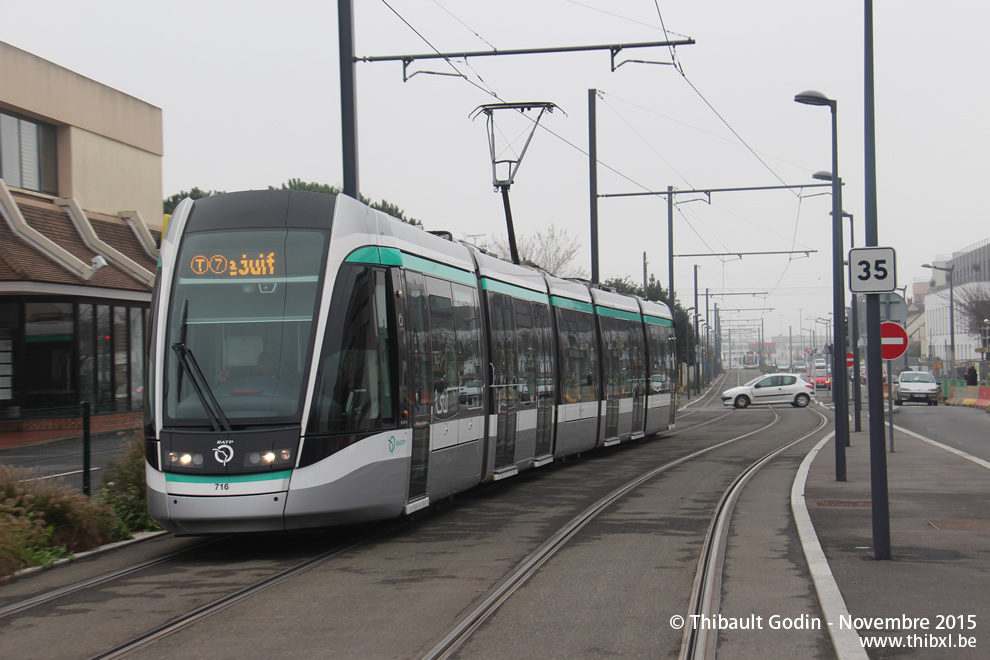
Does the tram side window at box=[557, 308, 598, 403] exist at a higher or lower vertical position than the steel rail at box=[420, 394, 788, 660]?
higher

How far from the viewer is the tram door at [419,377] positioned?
1070cm

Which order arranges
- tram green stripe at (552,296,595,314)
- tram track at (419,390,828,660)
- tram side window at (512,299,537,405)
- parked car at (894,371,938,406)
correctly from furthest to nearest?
parked car at (894,371,938,406)
tram green stripe at (552,296,595,314)
tram side window at (512,299,537,405)
tram track at (419,390,828,660)

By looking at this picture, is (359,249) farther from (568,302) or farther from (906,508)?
(568,302)

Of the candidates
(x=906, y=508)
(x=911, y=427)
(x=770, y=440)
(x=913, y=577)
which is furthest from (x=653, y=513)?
(x=911, y=427)

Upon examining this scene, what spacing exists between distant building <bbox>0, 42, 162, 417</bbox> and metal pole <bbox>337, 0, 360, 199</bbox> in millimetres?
9500

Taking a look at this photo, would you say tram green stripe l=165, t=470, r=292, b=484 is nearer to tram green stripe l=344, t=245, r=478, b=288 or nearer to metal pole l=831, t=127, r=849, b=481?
tram green stripe l=344, t=245, r=478, b=288

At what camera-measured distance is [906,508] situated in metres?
12.3

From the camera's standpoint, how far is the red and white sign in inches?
706

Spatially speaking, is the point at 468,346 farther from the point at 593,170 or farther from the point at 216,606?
the point at 593,170

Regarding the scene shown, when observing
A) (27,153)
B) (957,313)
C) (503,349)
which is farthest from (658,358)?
(957,313)

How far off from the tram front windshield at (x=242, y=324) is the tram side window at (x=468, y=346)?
296 cm

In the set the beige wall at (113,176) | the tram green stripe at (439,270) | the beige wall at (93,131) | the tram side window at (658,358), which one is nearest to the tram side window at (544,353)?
the tram green stripe at (439,270)

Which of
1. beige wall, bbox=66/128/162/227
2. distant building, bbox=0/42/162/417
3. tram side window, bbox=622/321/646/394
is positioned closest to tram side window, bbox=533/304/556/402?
tram side window, bbox=622/321/646/394

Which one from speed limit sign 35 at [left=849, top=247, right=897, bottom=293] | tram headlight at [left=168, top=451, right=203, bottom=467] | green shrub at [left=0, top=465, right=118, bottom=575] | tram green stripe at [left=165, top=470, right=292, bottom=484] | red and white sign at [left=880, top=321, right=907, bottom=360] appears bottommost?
green shrub at [left=0, top=465, right=118, bottom=575]
